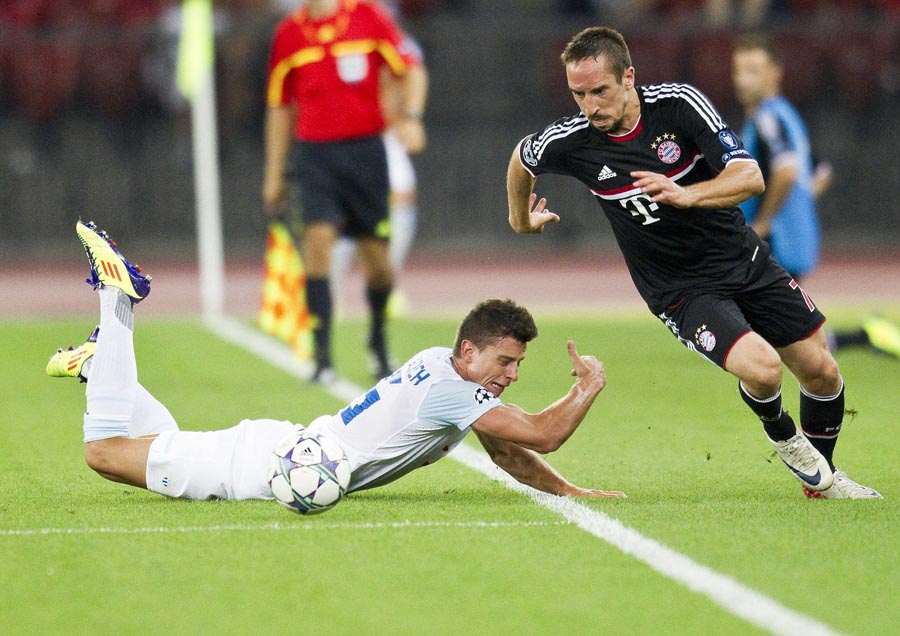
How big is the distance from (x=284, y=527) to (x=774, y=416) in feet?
6.59

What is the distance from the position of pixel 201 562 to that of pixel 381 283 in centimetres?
576

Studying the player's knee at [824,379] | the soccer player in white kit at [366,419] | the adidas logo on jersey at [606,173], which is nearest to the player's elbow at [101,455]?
the soccer player in white kit at [366,419]

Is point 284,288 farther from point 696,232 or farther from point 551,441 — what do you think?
point 551,441

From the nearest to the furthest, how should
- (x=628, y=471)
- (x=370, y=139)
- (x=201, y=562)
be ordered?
(x=201, y=562), (x=628, y=471), (x=370, y=139)

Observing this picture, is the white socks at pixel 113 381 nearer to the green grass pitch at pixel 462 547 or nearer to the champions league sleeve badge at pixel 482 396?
the green grass pitch at pixel 462 547

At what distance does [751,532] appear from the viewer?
546 cm

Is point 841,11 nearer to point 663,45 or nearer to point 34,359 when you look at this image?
point 663,45

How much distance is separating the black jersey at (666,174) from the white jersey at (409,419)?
100 cm

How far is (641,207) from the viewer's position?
6.29 meters

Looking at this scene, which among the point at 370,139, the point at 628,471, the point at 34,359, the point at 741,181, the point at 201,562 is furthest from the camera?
the point at 34,359

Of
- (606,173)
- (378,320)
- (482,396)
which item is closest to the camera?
(482,396)

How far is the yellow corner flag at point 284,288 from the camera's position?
12352mm

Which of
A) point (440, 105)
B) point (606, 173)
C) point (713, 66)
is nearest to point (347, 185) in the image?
point (606, 173)

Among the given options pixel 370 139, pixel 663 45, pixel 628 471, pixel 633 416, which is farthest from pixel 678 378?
pixel 663 45
